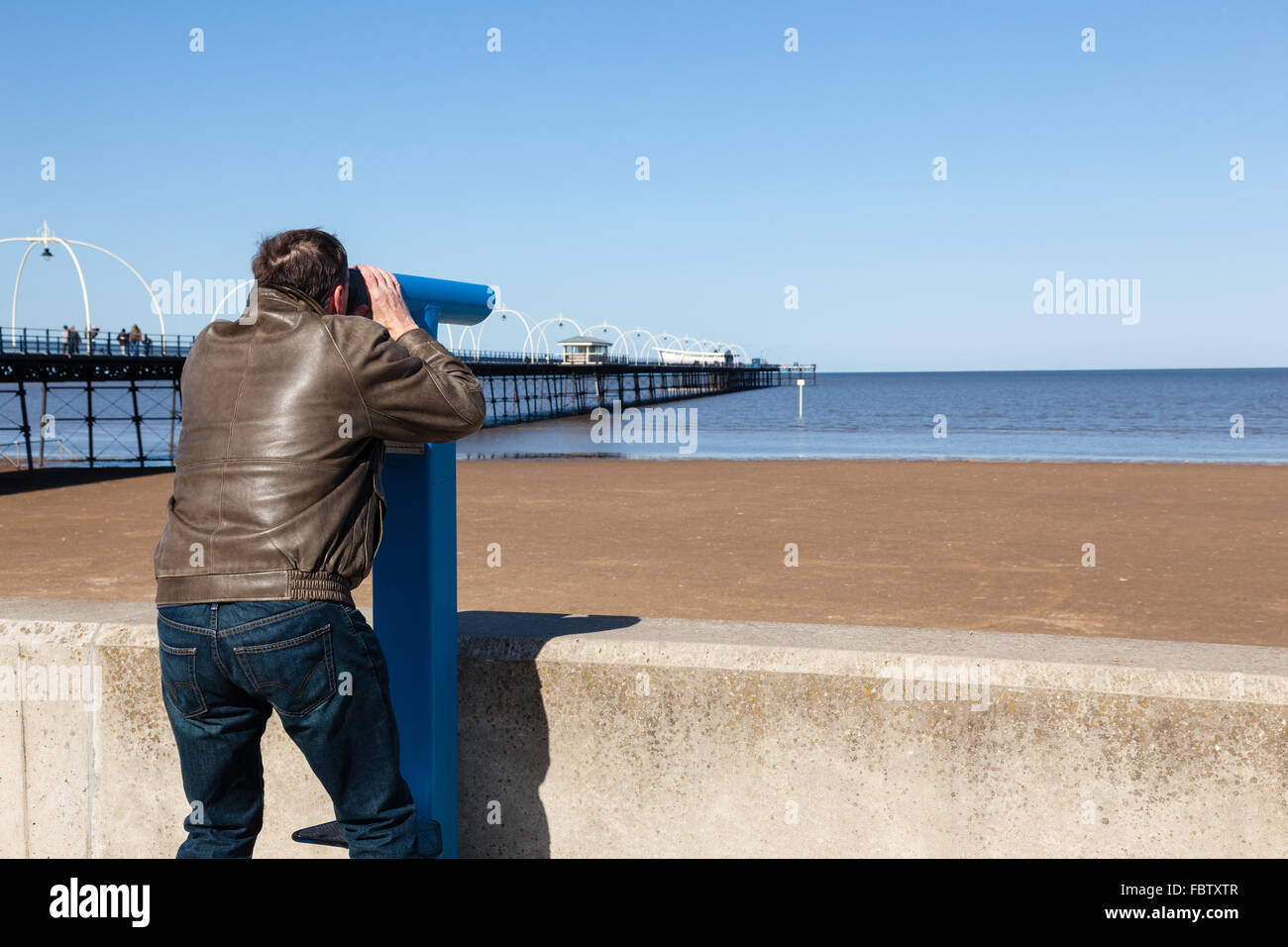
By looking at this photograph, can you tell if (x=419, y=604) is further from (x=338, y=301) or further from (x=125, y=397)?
(x=125, y=397)

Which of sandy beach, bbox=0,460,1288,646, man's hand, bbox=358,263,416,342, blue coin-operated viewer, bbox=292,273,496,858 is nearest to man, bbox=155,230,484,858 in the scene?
man's hand, bbox=358,263,416,342

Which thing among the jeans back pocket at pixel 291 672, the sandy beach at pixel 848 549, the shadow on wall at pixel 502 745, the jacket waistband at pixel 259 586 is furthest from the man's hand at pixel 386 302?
the sandy beach at pixel 848 549

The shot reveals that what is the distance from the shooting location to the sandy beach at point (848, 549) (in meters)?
8.85

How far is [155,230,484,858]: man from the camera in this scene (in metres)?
1.67

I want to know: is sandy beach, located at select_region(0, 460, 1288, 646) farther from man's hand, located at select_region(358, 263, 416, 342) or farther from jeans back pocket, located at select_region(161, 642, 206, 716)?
jeans back pocket, located at select_region(161, 642, 206, 716)

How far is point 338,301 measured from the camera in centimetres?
187

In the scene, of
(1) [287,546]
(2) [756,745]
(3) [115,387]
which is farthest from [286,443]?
(3) [115,387]

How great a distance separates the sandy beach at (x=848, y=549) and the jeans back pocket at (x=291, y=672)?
6705 millimetres

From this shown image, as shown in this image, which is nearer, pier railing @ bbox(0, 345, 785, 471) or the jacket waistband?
the jacket waistband

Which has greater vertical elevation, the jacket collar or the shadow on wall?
the jacket collar

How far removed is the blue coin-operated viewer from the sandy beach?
6231mm

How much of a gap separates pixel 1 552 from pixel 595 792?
13.2 meters
